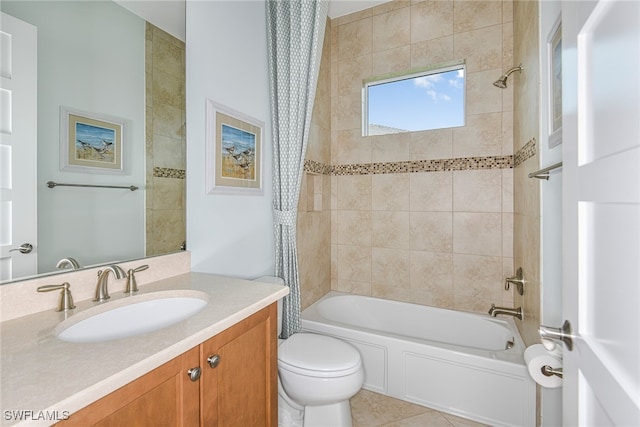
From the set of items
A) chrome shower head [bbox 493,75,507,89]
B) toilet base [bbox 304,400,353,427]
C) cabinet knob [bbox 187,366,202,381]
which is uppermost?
chrome shower head [bbox 493,75,507,89]

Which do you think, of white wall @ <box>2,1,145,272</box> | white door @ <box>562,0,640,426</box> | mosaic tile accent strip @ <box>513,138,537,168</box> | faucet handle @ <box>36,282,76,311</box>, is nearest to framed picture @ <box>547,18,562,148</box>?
mosaic tile accent strip @ <box>513,138,537,168</box>

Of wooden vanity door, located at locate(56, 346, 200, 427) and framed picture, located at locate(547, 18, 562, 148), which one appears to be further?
framed picture, located at locate(547, 18, 562, 148)

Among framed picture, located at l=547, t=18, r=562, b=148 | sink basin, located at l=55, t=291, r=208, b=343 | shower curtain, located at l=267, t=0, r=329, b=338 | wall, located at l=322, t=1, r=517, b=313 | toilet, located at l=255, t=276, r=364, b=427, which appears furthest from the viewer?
wall, located at l=322, t=1, r=517, b=313

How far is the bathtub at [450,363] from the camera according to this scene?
5.16ft

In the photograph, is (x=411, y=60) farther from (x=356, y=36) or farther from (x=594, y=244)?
(x=594, y=244)

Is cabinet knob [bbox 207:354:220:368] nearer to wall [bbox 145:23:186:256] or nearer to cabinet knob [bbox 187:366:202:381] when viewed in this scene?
cabinet knob [bbox 187:366:202:381]

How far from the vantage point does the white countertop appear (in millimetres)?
496

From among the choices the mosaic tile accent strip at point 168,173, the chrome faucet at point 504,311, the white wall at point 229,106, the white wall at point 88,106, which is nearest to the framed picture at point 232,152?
the white wall at point 229,106

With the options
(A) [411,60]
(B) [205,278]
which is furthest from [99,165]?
(A) [411,60]

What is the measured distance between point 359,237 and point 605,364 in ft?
7.23

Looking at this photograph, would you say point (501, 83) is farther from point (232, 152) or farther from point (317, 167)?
point (232, 152)

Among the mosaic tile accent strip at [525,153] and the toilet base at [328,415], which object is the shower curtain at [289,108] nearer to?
the toilet base at [328,415]

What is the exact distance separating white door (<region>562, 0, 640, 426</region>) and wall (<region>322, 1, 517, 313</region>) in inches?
65.7

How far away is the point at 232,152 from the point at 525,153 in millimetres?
1734
